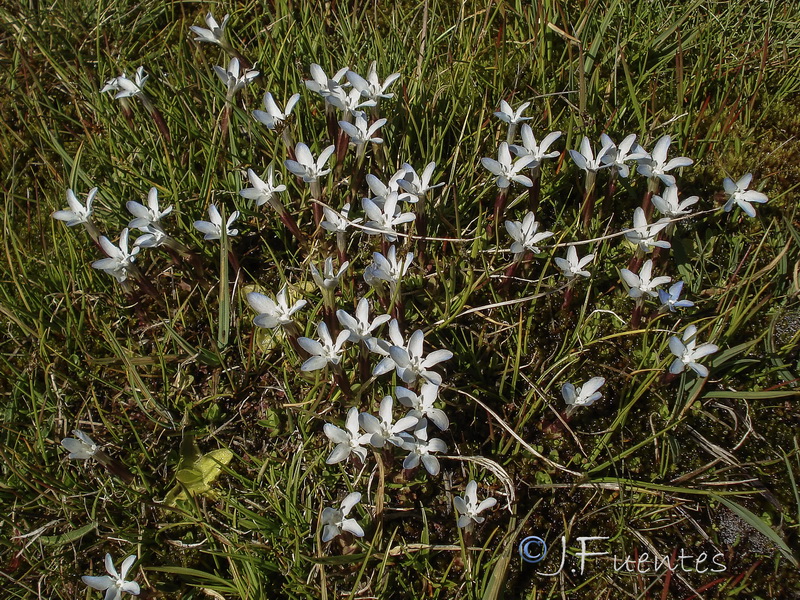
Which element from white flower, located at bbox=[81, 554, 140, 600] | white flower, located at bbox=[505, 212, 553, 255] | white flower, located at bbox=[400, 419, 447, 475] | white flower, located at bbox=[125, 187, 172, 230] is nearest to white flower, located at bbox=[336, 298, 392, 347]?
white flower, located at bbox=[400, 419, 447, 475]

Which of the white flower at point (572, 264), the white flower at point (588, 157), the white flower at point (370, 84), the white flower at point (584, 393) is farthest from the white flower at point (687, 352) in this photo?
the white flower at point (370, 84)

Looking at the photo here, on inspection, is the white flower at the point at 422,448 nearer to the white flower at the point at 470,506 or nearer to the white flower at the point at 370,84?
the white flower at the point at 470,506

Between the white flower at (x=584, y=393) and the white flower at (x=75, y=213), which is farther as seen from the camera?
the white flower at (x=75, y=213)

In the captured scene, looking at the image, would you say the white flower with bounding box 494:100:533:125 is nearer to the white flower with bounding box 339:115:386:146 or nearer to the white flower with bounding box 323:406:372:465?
the white flower with bounding box 339:115:386:146

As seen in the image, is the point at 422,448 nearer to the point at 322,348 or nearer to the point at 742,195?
the point at 322,348

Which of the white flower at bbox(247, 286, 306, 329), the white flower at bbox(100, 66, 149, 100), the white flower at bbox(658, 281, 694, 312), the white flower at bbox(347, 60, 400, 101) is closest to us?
the white flower at bbox(247, 286, 306, 329)
